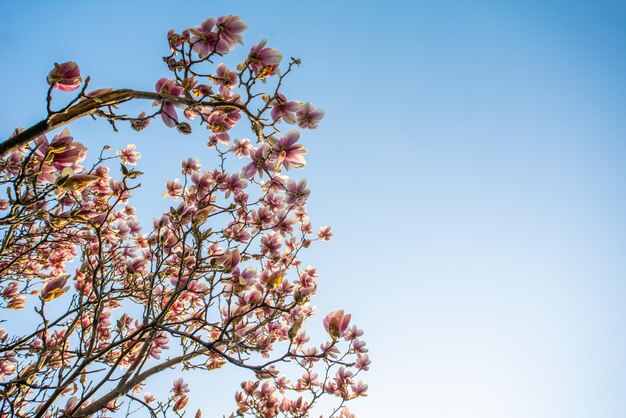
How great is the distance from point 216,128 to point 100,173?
1566mm

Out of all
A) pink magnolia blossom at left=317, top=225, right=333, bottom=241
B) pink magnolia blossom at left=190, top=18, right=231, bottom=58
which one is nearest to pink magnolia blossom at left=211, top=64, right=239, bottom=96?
pink magnolia blossom at left=190, top=18, right=231, bottom=58

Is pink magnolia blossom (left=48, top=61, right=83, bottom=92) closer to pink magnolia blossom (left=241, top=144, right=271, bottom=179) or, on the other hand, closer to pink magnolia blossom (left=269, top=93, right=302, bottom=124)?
pink magnolia blossom (left=269, top=93, right=302, bottom=124)

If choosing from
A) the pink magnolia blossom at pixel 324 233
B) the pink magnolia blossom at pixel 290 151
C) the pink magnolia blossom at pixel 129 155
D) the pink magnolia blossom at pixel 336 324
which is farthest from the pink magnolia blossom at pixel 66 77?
the pink magnolia blossom at pixel 324 233

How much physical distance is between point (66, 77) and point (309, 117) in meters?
1.27

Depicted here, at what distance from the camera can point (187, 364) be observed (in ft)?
10.2

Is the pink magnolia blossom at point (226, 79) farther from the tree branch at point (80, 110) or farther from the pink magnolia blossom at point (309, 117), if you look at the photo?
the pink magnolia blossom at point (309, 117)

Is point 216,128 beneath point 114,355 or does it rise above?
above

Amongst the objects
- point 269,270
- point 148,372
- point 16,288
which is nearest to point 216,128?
point 269,270

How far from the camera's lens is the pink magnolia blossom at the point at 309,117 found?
210cm

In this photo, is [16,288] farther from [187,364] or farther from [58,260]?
[187,364]

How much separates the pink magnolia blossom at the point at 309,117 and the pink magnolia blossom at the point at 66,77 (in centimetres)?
114

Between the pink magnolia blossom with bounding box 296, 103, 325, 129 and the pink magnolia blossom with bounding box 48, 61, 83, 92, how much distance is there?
1144 millimetres

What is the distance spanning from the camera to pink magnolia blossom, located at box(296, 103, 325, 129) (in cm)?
210

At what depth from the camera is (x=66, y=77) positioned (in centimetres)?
142
